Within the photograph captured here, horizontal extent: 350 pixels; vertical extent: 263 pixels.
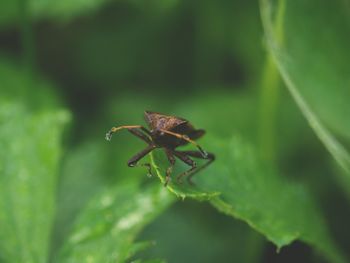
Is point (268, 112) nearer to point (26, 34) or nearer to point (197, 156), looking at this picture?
point (197, 156)

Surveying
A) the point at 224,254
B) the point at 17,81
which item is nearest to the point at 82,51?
the point at 17,81

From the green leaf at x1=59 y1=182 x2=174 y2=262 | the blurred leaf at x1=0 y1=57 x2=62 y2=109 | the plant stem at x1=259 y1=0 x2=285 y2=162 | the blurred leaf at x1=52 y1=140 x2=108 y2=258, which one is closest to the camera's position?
the green leaf at x1=59 y1=182 x2=174 y2=262

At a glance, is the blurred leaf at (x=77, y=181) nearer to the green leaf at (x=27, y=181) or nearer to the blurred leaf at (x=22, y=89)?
the blurred leaf at (x=22, y=89)

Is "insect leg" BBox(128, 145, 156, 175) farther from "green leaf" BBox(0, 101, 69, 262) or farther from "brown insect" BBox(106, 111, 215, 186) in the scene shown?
"green leaf" BBox(0, 101, 69, 262)

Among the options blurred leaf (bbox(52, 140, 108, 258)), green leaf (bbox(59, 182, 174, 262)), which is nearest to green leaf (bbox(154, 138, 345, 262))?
green leaf (bbox(59, 182, 174, 262))

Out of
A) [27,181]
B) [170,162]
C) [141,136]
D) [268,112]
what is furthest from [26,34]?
[170,162]
